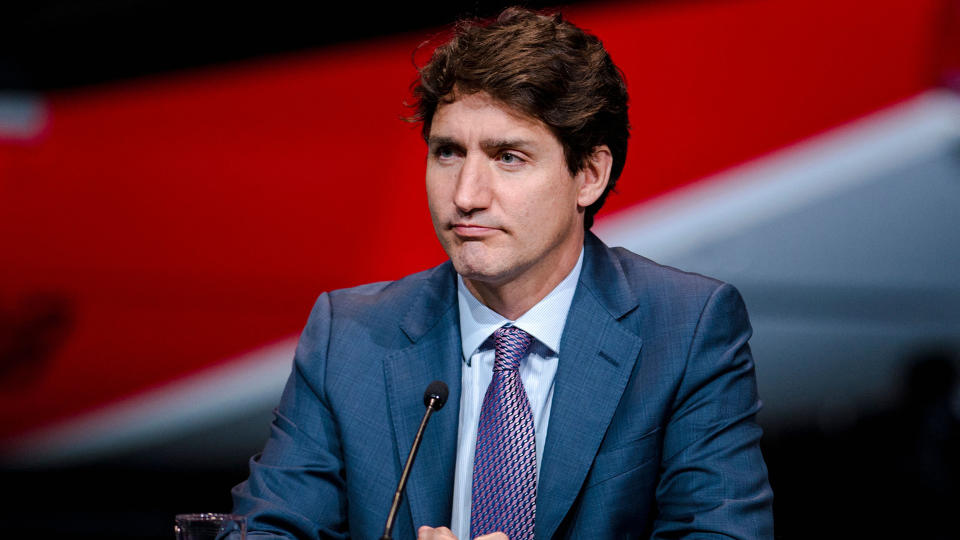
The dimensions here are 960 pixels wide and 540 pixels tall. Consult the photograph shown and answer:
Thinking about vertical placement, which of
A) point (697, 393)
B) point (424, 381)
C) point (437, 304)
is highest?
point (437, 304)

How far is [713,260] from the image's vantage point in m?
3.07

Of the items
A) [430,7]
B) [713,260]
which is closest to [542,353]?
[713,260]

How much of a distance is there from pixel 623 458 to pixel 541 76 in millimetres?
697

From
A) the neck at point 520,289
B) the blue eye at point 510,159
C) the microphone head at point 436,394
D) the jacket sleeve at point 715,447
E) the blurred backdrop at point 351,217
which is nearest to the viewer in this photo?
the microphone head at point 436,394

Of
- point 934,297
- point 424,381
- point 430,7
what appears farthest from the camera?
point 430,7

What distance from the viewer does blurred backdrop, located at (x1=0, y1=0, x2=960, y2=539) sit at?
2961 millimetres

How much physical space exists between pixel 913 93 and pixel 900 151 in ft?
0.61

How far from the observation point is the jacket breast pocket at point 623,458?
1.63 meters

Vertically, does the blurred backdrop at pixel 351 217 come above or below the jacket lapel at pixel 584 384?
above

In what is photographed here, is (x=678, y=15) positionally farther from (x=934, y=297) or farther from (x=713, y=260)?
(x=934, y=297)

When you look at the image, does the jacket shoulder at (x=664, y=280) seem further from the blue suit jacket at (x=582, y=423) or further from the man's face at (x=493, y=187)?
the man's face at (x=493, y=187)

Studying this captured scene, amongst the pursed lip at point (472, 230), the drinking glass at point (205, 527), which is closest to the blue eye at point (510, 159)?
the pursed lip at point (472, 230)

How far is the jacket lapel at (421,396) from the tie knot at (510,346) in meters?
0.08

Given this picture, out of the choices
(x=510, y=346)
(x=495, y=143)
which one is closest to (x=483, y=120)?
(x=495, y=143)
